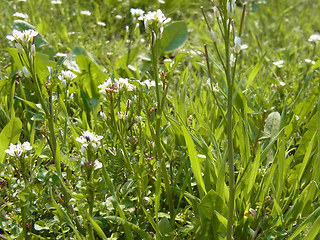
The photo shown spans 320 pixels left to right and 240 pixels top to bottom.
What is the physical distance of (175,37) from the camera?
2762mm

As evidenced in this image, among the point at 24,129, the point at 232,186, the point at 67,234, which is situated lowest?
the point at 67,234

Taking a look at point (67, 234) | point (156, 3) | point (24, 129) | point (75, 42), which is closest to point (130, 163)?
point (67, 234)

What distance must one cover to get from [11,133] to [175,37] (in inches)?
57.7

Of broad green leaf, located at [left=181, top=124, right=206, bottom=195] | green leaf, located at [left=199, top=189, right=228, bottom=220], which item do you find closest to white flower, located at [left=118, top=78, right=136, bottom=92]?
broad green leaf, located at [left=181, top=124, right=206, bottom=195]

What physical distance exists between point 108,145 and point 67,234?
16.9 inches

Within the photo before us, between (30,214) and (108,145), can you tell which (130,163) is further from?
(30,214)

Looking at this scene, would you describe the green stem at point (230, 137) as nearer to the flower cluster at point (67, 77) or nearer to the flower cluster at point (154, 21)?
the flower cluster at point (154, 21)

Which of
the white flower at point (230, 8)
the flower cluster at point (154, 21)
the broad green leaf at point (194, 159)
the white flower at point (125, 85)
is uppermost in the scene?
the white flower at point (230, 8)

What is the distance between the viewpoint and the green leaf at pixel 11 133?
1.59 meters

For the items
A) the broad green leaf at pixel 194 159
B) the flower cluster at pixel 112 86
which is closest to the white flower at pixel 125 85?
the flower cluster at pixel 112 86

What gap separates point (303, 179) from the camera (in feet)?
5.20

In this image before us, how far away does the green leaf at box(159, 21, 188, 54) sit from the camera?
2.74 metres

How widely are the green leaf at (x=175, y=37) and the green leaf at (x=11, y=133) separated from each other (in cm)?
136

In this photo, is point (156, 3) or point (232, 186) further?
point (156, 3)
